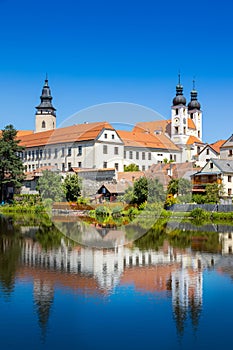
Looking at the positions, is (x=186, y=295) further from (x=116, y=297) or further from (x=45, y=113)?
(x=45, y=113)

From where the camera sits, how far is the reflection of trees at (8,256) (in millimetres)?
11445

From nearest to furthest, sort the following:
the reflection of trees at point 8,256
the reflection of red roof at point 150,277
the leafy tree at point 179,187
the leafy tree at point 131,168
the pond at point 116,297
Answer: the pond at point 116,297 < the reflection of red roof at point 150,277 < the reflection of trees at point 8,256 < the leafy tree at point 179,187 < the leafy tree at point 131,168

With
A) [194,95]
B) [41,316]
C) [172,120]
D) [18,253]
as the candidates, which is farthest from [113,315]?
[194,95]

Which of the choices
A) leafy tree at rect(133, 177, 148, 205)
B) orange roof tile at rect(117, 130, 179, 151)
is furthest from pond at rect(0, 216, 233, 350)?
orange roof tile at rect(117, 130, 179, 151)

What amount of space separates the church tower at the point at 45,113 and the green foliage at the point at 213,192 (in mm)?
34936

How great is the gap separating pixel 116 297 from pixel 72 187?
24490 mm

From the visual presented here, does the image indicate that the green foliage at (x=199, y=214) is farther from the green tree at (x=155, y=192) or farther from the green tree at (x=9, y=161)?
the green tree at (x=9, y=161)

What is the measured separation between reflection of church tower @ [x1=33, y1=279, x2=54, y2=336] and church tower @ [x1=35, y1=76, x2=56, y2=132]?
54016mm

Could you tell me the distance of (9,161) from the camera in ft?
138

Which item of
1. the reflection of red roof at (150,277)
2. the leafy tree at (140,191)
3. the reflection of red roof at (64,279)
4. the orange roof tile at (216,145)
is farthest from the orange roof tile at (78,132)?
the reflection of red roof at (64,279)

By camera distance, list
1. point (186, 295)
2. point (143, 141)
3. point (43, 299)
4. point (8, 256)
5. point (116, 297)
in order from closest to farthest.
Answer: point (43, 299) → point (116, 297) → point (186, 295) → point (8, 256) → point (143, 141)

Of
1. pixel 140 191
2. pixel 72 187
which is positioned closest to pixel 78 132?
pixel 72 187

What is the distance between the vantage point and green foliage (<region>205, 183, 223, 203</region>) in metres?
32.2

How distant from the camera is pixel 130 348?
25.0 ft
